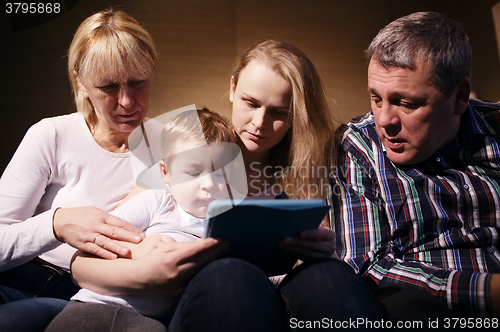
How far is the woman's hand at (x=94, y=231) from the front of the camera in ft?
3.52

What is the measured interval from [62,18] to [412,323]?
242 centimetres

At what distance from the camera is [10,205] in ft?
4.21

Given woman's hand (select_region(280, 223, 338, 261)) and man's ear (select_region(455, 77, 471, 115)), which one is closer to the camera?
woman's hand (select_region(280, 223, 338, 261))

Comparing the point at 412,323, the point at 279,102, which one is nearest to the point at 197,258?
the point at 412,323

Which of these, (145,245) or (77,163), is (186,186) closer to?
(145,245)

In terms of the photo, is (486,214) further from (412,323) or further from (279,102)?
(279,102)

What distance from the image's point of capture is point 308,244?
967 millimetres

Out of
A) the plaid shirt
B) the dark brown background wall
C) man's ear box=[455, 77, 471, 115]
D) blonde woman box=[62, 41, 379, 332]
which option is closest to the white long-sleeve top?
blonde woman box=[62, 41, 379, 332]

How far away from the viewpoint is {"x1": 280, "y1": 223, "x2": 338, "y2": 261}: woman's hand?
37.8 inches

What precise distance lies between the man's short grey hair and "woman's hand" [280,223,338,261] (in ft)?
2.15

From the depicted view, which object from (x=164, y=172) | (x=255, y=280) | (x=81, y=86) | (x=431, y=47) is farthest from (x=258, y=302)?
(x=81, y=86)

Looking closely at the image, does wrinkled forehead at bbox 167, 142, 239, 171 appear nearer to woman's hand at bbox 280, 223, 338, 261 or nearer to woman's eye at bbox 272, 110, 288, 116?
woman's eye at bbox 272, 110, 288, 116

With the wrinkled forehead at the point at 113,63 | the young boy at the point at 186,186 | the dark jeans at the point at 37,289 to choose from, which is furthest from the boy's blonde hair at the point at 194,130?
the dark jeans at the point at 37,289

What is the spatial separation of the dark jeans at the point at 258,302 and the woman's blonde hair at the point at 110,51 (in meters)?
0.83
